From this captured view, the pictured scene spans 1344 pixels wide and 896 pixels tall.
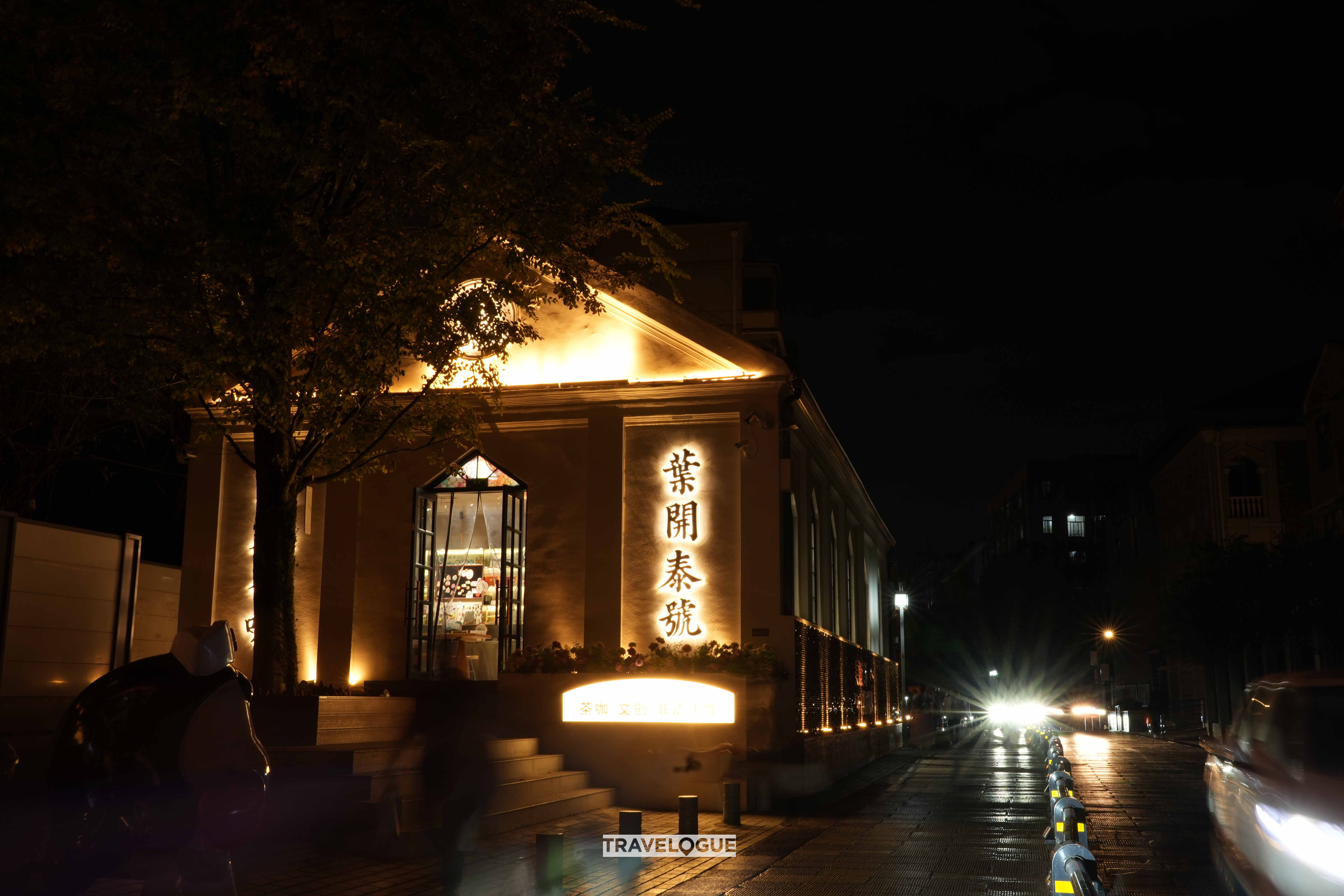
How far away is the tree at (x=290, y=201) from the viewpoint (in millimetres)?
12430

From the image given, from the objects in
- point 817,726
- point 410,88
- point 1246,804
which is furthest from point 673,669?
point 1246,804

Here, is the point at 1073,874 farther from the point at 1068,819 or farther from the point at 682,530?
the point at 682,530

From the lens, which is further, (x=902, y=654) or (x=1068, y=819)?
(x=902, y=654)

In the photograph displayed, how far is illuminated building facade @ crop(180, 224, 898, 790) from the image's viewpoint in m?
18.7

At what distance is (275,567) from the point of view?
14844 millimetres

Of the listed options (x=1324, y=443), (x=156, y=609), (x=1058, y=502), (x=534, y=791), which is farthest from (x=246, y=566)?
(x=1058, y=502)

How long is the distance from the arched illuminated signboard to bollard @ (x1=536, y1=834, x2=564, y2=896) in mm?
8101

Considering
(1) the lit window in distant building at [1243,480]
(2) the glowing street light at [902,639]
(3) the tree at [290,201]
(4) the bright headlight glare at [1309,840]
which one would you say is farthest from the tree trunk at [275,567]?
(1) the lit window in distant building at [1243,480]

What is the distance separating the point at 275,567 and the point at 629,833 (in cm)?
628

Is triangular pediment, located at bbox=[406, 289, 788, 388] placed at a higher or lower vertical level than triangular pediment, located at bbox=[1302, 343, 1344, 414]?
lower

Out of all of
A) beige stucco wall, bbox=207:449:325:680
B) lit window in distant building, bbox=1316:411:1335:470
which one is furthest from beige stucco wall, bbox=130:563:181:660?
lit window in distant building, bbox=1316:411:1335:470

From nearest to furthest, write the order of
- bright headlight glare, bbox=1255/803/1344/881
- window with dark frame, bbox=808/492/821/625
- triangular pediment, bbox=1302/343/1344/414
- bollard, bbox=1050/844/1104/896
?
bollard, bbox=1050/844/1104/896 → bright headlight glare, bbox=1255/803/1344/881 → window with dark frame, bbox=808/492/821/625 → triangular pediment, bbox=1302/343/1344/414

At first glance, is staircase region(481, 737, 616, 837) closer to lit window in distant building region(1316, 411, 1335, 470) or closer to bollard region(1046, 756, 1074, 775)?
bollard region(1046, 756, 1074, 775)

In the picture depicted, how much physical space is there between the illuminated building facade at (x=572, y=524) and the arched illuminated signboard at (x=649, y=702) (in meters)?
1.04
